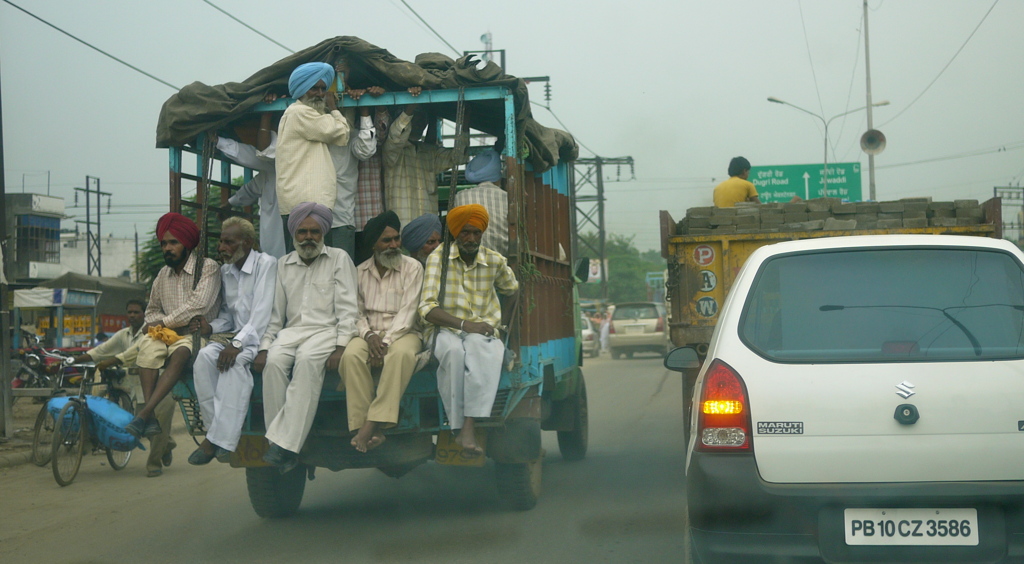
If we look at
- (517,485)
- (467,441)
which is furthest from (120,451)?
(467,441)

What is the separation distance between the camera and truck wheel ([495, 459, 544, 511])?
6.26m

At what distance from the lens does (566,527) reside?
5.87 metres

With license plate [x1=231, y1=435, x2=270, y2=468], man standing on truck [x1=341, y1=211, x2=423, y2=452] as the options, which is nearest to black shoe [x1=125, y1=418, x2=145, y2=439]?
license plate [x1=231, y1=435, x2=270, y2=468]

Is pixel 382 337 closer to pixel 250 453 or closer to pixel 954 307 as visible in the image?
pixel 250 453

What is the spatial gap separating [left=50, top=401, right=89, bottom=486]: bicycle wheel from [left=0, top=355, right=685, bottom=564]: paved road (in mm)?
181

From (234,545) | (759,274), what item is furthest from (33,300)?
(759,274)

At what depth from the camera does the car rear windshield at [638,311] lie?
28.5 meters

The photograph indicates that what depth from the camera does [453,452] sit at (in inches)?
227

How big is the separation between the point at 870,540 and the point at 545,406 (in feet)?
15.3

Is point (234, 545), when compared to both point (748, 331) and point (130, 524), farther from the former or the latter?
point (748, 331)

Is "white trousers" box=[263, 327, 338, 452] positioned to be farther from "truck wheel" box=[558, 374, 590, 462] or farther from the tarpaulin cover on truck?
"truck wheel" box=[558, 374, 590, 462]

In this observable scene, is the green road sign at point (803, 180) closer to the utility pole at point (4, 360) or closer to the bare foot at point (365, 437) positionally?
the utility pole at point (4, 360)

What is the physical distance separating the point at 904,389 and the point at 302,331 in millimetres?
3538

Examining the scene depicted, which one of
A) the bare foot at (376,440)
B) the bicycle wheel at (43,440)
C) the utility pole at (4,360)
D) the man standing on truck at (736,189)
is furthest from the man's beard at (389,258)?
the utility pole at (4,360)
